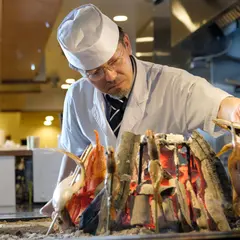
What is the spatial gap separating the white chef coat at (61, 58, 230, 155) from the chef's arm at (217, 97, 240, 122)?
49 millimetres

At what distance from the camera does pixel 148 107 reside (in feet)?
3.20

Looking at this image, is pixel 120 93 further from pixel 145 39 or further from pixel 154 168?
pixel 145 39

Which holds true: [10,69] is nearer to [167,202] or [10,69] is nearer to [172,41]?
[172,41]

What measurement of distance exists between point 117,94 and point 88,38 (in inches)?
5.1

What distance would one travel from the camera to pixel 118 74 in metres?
0.85

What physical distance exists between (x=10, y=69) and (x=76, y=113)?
2.05 metres

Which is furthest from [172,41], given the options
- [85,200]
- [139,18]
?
[85,200]

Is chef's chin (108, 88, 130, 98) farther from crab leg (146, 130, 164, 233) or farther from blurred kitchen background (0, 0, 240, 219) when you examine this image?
blurred kitchen background (0, 0, 240, 219)

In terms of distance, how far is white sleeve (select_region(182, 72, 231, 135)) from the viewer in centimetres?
82

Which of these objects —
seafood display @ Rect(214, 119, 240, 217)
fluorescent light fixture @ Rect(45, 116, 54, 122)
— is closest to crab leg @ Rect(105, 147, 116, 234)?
seafood display @ Rect(214, 119, 240, 217)

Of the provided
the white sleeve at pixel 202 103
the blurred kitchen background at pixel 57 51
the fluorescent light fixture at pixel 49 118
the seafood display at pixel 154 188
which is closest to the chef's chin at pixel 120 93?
the white sleeve at pixel 202 103

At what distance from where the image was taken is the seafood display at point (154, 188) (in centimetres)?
58

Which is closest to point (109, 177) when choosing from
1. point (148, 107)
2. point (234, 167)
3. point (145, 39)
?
point (234, 167)

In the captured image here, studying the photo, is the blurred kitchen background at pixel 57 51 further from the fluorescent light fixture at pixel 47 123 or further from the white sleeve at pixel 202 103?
the white sleeve at pixel 202 103
